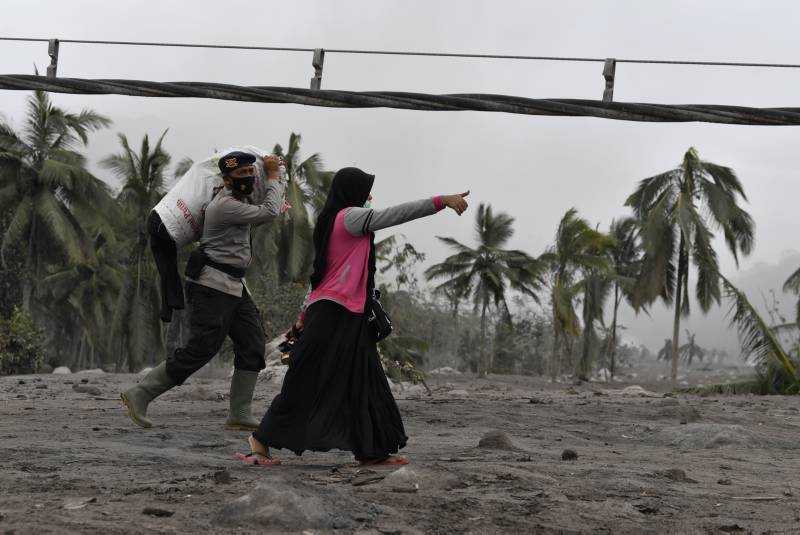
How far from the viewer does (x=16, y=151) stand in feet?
99.3

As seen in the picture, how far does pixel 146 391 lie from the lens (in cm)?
602

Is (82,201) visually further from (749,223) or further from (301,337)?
(301,337)

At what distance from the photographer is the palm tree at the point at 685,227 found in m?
29.4

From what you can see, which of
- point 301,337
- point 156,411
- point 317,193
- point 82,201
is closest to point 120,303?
point 82,201

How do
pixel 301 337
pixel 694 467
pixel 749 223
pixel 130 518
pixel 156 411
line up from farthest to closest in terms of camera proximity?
1. pixel 749 223
2. pixel 156 411
3. pixel 694 467
4. pixel 301 337
5. pixel 130 518

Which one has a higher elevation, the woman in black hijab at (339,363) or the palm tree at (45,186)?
the palm tree at (45,186)

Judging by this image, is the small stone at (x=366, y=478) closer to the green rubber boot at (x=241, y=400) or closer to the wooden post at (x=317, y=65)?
the green rubber boot at (x=241, y=400)

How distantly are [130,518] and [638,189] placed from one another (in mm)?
30388

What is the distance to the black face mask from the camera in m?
5.69

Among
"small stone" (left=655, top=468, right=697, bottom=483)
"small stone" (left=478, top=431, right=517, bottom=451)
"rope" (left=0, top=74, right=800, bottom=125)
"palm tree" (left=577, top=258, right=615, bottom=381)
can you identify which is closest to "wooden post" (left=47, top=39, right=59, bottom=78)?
"rope" (left=0, top=74, right=800, bottom=125)

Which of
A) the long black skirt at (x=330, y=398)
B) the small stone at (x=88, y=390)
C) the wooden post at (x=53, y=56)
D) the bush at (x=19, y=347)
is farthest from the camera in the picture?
the bush at (x=19, y=347)

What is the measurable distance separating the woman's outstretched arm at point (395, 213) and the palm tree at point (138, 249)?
25688mm

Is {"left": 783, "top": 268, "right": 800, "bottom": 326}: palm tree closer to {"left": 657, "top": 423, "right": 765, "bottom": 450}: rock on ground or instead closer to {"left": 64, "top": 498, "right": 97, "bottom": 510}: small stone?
{"left": 657, "top": 423, "right": 765, "bottom": 450}: rock on ground

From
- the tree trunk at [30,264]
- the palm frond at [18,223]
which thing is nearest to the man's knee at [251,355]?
the palm frond at [18,223]
